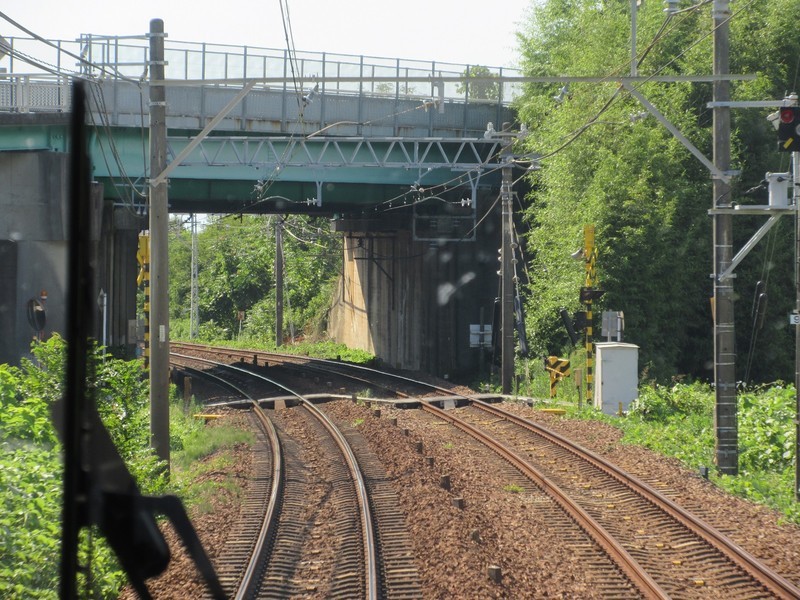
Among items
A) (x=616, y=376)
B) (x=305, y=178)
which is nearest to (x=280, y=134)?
(x=305, y=178)

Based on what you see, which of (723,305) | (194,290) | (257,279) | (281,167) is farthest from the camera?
(257,279)

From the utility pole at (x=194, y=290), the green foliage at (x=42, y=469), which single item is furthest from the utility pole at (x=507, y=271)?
the utility pole at (x=194, y=290)

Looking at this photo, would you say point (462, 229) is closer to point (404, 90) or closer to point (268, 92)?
point (404, 90)

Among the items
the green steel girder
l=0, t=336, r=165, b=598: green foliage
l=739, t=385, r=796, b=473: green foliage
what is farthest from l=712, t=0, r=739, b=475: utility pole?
the green steel girder

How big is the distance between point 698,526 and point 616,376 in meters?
9.08

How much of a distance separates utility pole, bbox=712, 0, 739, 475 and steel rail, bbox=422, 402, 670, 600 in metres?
2.73

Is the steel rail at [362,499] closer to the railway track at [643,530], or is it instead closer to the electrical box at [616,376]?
the railway track at [643,530]

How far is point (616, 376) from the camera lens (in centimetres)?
1844

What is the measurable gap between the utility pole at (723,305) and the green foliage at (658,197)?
976cm

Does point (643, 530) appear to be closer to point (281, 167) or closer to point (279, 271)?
point (281, 167)

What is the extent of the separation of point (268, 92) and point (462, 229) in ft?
25.7

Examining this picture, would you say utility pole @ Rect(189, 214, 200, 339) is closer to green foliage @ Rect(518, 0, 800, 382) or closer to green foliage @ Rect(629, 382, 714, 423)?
green foliage @ Rect(518, 0, 800, 382)

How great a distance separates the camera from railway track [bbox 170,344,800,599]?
7859mm

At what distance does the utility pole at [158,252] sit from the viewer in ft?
38.3
